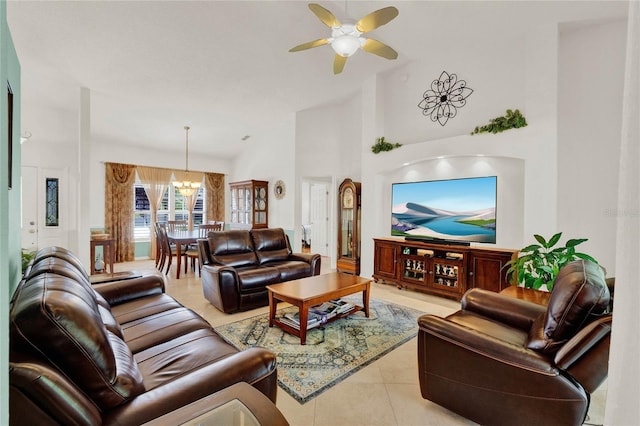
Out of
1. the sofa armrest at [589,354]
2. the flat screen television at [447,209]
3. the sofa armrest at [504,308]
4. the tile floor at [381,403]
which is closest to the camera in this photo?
the sofa armrest at [589,354]

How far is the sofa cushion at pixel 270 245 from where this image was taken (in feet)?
14.6

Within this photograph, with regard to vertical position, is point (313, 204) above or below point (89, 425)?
above

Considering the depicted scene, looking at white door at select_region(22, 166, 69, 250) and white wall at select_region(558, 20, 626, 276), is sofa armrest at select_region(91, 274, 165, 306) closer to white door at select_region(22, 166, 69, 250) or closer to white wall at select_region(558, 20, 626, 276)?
white door at select_region(22, 166, 69, 250)

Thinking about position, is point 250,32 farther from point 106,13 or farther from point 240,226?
point 240,226

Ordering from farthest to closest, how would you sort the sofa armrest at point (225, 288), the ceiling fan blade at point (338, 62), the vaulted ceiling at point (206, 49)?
1. the sofa armrest at point (225, 288)
2. the vaulted ceiling at point (206, 49)
3. the ceiling fan blade at point (338, 62)

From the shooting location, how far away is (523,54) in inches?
148

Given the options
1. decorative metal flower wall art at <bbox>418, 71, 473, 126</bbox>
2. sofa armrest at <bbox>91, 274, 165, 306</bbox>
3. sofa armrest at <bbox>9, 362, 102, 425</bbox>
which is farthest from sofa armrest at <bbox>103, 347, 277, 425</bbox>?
decorative metal flower wall art at <bbox>418, 71, 473, 126</bbox>

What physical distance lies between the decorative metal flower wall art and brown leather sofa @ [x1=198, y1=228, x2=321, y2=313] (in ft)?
9.25

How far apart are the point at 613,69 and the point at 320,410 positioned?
4.51 metres

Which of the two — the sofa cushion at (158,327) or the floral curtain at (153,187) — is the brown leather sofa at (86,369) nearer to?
the sofa cushion at (158,327)

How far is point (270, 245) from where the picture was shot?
15.1 feet

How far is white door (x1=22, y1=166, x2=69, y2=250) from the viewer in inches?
205

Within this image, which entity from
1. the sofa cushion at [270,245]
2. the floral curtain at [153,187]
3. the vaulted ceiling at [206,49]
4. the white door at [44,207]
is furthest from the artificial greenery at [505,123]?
the white door at [44,207]

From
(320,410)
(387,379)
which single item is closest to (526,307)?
(387,379)
